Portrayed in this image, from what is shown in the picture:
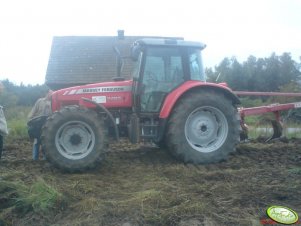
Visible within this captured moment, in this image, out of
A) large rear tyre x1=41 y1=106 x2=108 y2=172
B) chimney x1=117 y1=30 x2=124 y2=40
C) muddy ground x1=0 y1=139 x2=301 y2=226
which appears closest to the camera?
muddy ground x1=0 y1=139 x2=301 y2=226

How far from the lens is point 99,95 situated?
7.48m

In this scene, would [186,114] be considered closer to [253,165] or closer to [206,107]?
[206,107]

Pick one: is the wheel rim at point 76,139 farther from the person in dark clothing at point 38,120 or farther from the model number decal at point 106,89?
the model number decal at point 106,89

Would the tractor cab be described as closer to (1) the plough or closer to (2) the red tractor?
(2) the red tractor

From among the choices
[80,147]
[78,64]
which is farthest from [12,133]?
[78,64]

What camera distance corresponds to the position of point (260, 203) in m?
4.70

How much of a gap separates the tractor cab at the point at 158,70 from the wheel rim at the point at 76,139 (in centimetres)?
106

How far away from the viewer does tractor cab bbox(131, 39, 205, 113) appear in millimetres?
7406

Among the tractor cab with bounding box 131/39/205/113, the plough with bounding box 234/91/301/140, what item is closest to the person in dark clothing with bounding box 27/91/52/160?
the tractor cab with bounding box 131/39/205/113

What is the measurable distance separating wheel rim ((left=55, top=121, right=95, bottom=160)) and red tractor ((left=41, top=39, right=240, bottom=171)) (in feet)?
1.13

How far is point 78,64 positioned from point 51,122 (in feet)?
62.3

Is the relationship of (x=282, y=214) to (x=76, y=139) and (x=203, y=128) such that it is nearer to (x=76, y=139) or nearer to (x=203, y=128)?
(x=203, y=128)

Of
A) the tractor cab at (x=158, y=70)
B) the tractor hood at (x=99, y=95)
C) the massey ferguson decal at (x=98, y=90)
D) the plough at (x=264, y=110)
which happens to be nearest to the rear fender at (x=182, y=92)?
the tractor cab at (x=158, y=70)

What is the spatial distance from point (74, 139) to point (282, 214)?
3702mm
